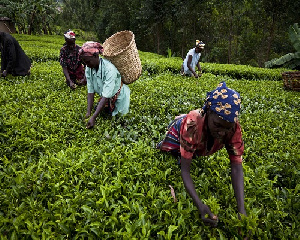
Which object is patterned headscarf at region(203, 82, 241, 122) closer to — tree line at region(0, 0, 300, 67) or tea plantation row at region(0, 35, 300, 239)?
tea plantation row at region(0, 35, 300, 239)

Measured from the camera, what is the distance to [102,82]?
3768mm

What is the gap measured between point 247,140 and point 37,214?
295 centimetres

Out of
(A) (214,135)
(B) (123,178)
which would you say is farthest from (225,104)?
(B) (123,178)

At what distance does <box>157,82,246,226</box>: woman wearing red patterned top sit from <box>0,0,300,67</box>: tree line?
14.5m

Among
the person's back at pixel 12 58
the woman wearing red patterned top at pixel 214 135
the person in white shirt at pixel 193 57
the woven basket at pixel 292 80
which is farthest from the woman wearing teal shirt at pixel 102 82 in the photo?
the woven basket at pixel 292 80

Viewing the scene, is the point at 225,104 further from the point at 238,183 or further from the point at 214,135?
the point at 238,183

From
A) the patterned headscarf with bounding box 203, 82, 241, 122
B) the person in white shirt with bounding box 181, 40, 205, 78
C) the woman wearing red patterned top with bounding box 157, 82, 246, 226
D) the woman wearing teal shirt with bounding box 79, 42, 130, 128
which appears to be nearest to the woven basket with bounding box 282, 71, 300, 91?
the person in white shirt with bounding box 181, 40, 205, 78

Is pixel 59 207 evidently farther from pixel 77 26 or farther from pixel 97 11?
pixel 77 26

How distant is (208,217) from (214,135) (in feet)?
2.15

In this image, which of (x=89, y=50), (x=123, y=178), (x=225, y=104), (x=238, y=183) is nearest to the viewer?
(x=225, y=104)

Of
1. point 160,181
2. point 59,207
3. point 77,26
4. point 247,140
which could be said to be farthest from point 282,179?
point 77,26

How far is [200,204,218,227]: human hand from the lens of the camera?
1.89 m

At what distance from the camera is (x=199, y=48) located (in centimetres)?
724

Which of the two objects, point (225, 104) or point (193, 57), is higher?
point (225, 104)
